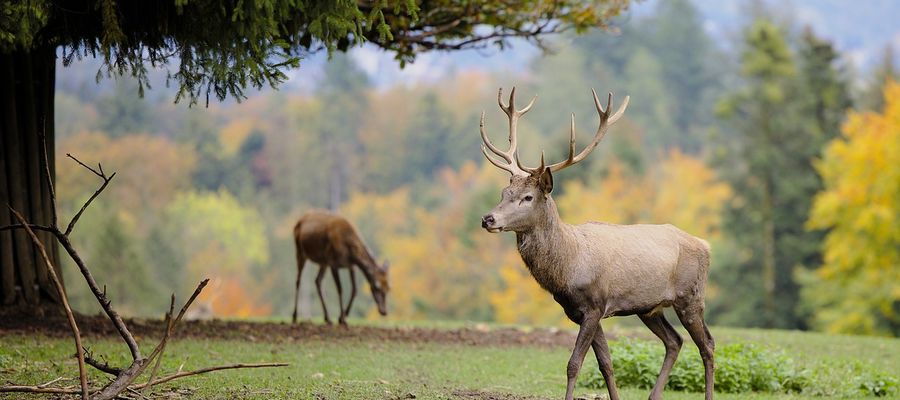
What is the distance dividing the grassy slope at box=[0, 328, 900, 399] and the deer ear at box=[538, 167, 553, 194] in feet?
6.67

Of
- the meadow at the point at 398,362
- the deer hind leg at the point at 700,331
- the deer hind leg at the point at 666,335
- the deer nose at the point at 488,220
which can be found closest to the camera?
the deer nose at the point at 488,220

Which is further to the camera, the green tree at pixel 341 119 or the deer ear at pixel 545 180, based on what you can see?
the green tree at pixel 341 119

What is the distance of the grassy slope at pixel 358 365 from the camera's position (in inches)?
358

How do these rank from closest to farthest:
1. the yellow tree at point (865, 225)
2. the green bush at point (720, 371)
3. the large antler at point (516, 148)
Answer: the large antler at point (516, 148), the green bush at point (720, 371), the yellow tree at point (865, 225)

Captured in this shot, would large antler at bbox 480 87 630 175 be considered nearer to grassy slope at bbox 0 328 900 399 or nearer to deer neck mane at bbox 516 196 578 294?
deer neck mane at bbox 516 196 578 294

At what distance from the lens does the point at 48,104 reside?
43.4 ft

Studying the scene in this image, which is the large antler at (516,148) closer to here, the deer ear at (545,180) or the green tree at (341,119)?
the deer ear at (545,180)

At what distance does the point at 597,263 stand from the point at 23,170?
7.99m

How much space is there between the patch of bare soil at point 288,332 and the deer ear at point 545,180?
579cm

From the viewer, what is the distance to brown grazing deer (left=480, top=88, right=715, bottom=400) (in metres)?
8.09

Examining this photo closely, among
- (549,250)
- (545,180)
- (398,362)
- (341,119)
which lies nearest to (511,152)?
(545,180)

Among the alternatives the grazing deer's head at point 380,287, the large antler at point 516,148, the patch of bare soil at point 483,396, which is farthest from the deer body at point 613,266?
the grazing deer's head at point 380,287

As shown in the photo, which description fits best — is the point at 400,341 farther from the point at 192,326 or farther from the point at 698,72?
the point at 698,72

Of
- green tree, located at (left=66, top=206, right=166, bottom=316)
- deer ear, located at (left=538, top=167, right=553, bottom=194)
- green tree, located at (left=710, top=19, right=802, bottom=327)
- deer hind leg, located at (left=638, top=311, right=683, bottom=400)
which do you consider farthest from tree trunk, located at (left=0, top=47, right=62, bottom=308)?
green tree, located at (left=66, top=206, right=166, bottom=316)
